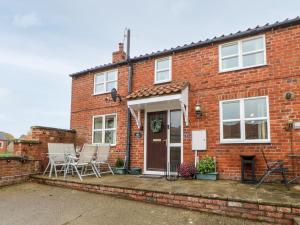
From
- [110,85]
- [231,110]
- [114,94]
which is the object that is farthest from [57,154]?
[231,110]

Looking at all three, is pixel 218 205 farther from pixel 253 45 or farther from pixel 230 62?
pixel 253 45

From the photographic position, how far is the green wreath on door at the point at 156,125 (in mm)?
8180

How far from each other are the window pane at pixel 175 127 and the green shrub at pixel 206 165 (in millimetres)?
1217

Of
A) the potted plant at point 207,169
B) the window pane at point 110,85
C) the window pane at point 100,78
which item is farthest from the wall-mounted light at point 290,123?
the window pane at point 100,78

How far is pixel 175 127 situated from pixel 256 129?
8.77 feet

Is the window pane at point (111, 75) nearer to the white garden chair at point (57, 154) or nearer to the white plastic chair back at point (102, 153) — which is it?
the white plastic chair back at point (102, 153)

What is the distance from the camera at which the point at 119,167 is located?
846 centimetres

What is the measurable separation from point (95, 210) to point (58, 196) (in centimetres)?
176

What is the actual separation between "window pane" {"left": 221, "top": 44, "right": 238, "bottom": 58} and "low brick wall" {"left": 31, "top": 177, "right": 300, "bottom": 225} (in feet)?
16.5

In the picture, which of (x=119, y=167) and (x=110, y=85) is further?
(x=110, y=85)

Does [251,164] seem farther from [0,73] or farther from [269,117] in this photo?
[0,73]

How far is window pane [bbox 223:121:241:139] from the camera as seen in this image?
6889mm

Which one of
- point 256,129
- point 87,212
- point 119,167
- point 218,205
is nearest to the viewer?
point 218,205

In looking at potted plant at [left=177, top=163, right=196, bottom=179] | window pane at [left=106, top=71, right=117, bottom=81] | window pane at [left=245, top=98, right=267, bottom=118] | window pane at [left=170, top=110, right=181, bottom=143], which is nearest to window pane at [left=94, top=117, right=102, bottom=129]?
window pane at [left=106, top=71, right=117, bottom=81]
